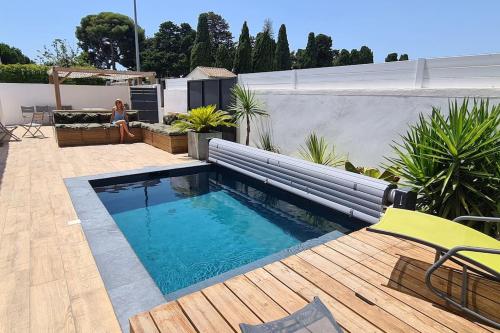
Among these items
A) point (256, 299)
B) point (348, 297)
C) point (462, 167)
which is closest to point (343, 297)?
point (348, 297)

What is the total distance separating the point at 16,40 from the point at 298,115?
4596 centimetres

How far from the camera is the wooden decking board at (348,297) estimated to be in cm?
180

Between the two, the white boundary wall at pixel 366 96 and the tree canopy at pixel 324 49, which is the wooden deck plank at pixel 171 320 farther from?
the tree canopy at pixel 324 49

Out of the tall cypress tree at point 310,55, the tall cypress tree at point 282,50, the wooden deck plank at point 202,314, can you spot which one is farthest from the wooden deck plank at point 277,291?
the tall cypress tree at point 310,55

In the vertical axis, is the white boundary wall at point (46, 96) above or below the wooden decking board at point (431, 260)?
above

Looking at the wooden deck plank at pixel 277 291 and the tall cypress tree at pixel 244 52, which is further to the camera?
the tall cypress tree at pixel 244 52

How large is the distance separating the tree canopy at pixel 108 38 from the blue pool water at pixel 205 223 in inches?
2031

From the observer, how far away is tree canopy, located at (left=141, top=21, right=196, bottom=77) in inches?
1818

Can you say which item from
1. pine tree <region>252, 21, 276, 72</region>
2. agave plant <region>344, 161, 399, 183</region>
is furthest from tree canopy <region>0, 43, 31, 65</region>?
agave plant <region>344, 161, 399, 183</region>

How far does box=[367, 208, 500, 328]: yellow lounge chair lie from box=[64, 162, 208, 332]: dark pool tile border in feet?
6.03

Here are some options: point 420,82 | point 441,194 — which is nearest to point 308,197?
point 441,194

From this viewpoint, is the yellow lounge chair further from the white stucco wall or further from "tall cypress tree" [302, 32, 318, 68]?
"tall cypress tree" [302, 32, 318, 68]

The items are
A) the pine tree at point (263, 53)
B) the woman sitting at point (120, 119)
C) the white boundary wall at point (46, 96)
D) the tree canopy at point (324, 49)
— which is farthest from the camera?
the tree canopy at point (324, 49)

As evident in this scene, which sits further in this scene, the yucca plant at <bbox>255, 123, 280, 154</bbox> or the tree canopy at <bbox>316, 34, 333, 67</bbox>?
the tree canopy at <bbox>316, 34, 333, 67</bbox>
